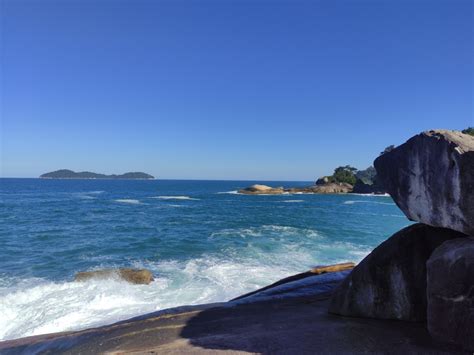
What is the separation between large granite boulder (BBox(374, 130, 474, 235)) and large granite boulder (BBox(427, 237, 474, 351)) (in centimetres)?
40

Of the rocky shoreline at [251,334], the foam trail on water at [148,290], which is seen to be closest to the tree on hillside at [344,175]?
the foam trail on water at [148,290]

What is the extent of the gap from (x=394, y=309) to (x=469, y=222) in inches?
86.1

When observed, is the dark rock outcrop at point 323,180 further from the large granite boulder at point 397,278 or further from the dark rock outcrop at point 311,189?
the large granite boulder at point 397,278

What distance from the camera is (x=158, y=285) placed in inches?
558

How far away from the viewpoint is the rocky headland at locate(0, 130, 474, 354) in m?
4.68

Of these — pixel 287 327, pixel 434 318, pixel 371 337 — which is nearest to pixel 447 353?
pixel 434 318

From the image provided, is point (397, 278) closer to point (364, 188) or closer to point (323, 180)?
point (364, 188)

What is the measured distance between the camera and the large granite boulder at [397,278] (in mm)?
5789

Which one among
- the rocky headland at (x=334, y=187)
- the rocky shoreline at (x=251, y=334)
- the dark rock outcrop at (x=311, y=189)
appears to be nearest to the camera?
the rocky shoreline at (x=251, y=334)

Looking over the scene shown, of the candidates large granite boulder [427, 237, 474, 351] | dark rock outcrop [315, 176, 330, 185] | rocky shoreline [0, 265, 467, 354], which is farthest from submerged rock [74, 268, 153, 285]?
dark rock outcrop [315, 176, 330, 185]

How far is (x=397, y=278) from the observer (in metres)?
5.92

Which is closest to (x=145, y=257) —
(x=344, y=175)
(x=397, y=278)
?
(x=397, y=278)

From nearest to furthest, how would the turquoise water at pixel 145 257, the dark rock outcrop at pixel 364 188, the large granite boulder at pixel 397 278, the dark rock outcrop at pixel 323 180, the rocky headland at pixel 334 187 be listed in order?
the large granite boulder at pixel 397 278, the turquoise water at pixel 145 257, the rocky headland at pixel 334 187, the dark rock outcrop at pixel 364 188, the dark rock outcrop at pixel 323 180

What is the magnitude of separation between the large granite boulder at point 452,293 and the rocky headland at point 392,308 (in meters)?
0.01
